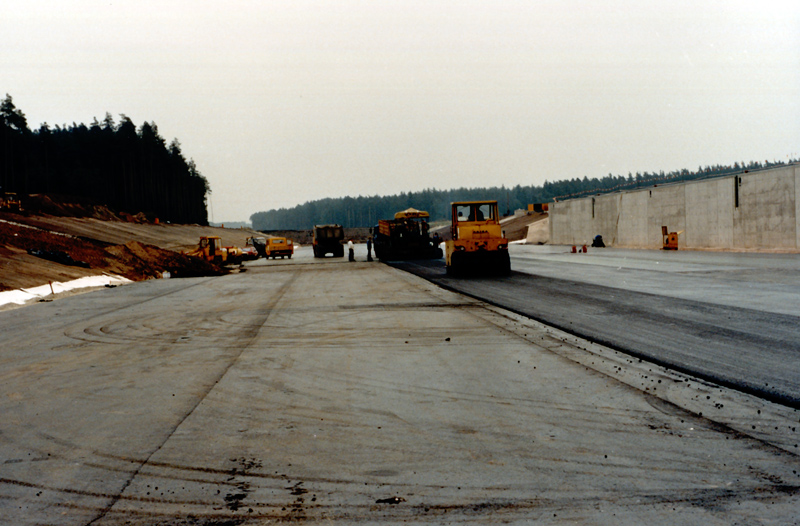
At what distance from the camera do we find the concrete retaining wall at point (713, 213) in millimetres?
36531

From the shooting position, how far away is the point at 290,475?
457 centimetres

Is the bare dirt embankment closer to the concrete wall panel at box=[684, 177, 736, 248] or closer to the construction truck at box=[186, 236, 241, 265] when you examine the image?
the construction truck at box=[186, 236, 241, 265]

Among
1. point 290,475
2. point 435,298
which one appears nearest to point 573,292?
point 435,298

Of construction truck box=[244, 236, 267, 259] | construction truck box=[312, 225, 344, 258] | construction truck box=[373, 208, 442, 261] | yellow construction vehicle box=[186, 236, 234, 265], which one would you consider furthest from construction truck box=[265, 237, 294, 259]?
construction truck box=[373, 208, 442, 261]

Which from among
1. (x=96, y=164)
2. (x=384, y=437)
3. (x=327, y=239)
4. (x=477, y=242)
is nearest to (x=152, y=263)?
(x=477, y=242)

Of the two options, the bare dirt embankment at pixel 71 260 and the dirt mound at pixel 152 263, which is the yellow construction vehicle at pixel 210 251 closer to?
the bare dirt embankment at pixel 71 260

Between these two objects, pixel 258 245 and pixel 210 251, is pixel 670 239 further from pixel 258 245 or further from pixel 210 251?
pixel 258 245

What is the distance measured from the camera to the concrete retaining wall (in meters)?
36.5

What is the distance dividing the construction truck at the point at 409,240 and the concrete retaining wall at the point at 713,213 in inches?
705

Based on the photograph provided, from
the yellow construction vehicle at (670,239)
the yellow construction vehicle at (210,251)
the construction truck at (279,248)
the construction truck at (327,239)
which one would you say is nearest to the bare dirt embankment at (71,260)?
the yellow construction vehicle at (210,251)

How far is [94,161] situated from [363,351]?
108 meters

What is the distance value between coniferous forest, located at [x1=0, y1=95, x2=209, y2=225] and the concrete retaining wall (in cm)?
7371

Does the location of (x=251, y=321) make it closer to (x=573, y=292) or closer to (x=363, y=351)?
(x=363, y=351)

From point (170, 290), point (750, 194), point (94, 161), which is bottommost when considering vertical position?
point (170, 290)
